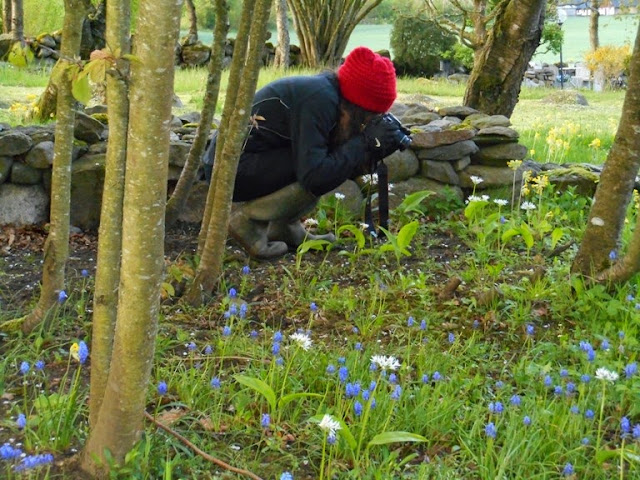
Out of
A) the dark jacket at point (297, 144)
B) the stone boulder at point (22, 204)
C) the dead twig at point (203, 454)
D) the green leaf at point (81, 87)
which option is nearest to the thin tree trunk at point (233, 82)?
the dark jacket at point (297, 144)

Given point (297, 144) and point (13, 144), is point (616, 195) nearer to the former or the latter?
point (297, 144)

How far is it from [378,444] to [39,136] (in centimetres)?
326

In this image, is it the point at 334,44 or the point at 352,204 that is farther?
the point at 334,44

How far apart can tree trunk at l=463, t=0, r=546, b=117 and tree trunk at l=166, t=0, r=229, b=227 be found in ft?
11.0

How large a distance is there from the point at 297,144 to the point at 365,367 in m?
1.62

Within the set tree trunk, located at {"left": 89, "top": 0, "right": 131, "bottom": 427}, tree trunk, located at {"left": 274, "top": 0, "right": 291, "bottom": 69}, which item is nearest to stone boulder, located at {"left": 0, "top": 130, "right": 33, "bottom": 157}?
tree trunk, located at {"left": 89, "top": 0, "right": 131, "bottom": 427}

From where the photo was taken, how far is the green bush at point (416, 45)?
2077 centimetres

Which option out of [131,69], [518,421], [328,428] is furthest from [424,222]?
[131,69]

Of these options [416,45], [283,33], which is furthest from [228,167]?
[416,45]

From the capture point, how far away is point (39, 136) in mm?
4949

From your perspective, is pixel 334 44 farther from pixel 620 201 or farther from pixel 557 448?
pixel 557 448

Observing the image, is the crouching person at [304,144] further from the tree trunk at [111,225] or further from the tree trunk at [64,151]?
the tree trunk at [111,225]

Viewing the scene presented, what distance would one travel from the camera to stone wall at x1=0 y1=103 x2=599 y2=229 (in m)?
4.85

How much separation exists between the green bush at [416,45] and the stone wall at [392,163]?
14.4 metres
